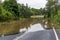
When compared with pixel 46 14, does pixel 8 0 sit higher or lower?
higher

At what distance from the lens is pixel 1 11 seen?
123ft

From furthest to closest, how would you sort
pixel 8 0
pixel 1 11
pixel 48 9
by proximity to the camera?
pixel 48 9 → pixel 8 0 → pixel 1 11

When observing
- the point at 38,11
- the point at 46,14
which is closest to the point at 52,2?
the point at 46,14

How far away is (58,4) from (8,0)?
35.0ft

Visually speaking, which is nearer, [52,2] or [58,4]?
[58,4]

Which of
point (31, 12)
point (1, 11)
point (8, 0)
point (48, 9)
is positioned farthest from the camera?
point (48, 9)

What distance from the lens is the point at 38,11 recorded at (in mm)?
41781

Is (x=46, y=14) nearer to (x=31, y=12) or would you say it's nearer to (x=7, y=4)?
(x=31, y=12)

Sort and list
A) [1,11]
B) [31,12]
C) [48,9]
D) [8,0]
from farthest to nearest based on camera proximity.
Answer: [48,9]
[8,0]
[31,12]
[1,11]

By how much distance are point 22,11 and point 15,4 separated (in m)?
2.44

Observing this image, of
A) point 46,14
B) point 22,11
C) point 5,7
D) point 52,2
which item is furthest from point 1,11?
point 52,2

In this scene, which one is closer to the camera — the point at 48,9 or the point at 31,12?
the point at 31,12

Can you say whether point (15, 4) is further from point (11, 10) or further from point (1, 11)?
point (1, 11)

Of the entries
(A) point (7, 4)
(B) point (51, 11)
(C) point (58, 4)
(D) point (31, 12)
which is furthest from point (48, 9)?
(A) point (7, 4)
